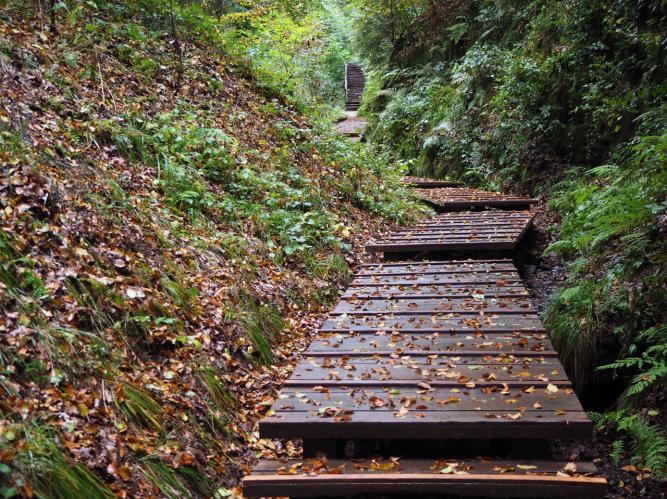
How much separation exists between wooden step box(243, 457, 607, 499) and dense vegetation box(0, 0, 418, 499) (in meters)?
0.58

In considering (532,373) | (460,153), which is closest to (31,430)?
(532,373)

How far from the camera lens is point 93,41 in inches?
307

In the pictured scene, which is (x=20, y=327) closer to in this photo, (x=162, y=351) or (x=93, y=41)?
(x=162, y=351)

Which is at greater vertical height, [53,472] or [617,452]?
[53,472]

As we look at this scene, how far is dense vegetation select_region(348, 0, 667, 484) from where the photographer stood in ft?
15.5

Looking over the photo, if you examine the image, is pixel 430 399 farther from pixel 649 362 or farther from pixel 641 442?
pixel 649 362

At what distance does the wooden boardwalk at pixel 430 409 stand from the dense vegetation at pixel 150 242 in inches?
25.7

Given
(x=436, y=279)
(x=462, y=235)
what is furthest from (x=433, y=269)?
(x=462, y=235)

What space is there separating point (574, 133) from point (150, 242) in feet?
26.3

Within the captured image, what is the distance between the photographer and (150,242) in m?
5.01

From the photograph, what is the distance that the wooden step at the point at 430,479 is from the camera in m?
2.75

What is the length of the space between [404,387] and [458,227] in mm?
5291

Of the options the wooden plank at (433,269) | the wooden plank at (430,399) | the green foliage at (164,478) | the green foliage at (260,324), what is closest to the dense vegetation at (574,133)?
the wooden plank at (433,269)

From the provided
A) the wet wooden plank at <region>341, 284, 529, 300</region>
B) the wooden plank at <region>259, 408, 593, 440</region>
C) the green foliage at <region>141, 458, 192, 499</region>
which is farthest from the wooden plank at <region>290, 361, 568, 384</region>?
the wet wooden plank at <region>341, 284, 529, 300</region>
